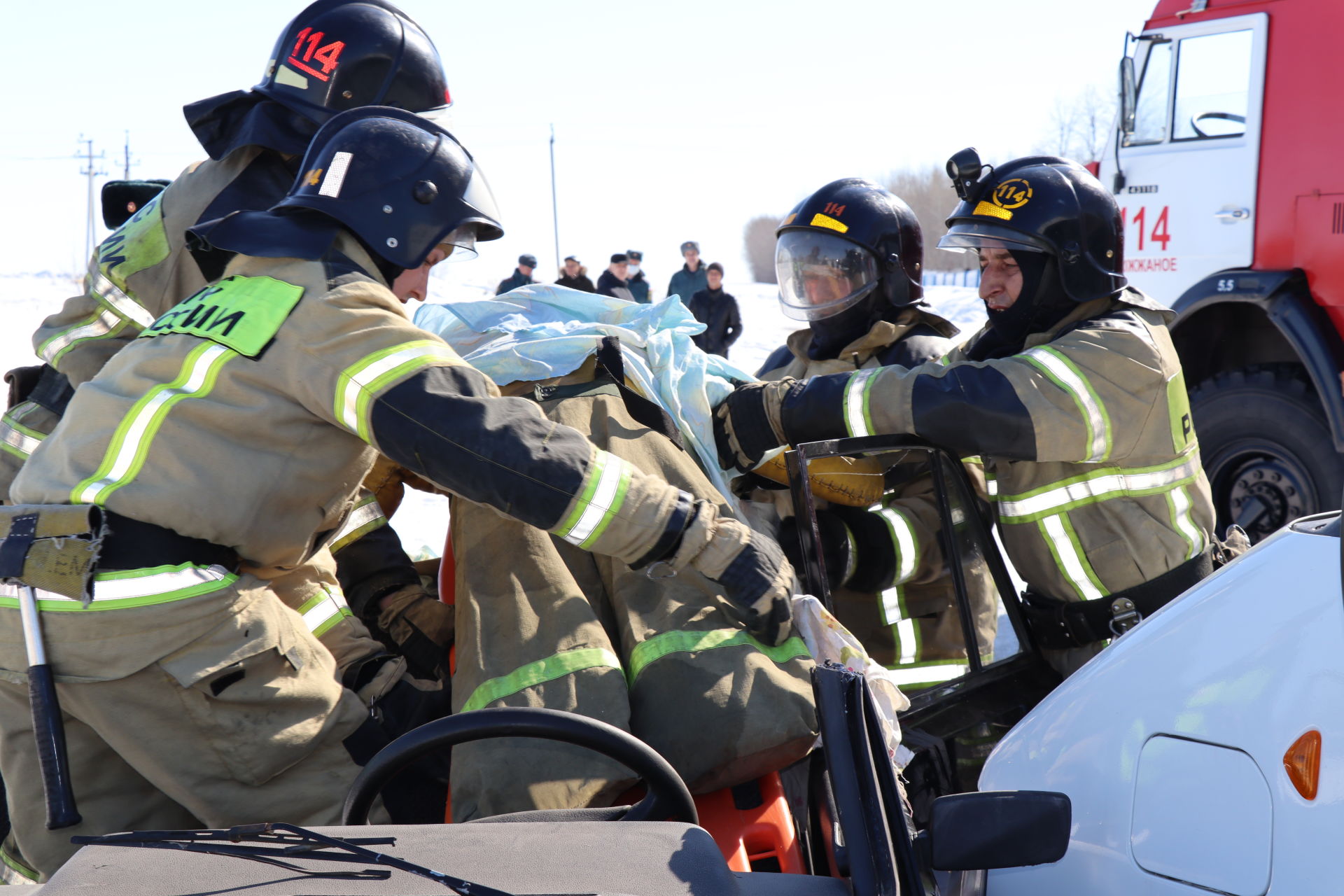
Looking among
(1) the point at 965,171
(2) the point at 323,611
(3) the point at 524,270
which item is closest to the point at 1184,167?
(1) the point at 965,171

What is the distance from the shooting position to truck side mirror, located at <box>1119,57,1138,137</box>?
6156 mm

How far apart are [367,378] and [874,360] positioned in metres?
1.98

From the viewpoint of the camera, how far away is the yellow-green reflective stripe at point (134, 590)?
2105 mm

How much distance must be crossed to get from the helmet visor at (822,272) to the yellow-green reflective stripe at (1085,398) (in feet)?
2.76

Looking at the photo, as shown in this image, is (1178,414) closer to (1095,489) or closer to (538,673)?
(1095,489)

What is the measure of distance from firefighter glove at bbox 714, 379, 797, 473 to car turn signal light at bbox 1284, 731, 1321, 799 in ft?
5.77

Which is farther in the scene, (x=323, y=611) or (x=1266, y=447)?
(x=1266, y=447)

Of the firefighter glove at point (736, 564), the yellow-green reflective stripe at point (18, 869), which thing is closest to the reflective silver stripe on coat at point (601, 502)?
the firefighter glove at point (736, 564)

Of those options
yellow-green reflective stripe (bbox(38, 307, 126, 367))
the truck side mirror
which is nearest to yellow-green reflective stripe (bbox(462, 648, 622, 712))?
yellow-green reflective stripe (bbox(38, 307, 126, 367))

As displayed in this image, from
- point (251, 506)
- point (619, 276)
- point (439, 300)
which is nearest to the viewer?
point (251, 506)

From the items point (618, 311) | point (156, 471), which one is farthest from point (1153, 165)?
point (156, 471)

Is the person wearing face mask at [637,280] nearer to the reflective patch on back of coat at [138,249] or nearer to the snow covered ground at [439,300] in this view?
the snow covered ground at [439,300]

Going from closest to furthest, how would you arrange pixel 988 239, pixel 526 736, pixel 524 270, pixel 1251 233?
pixel 526 736, pixel 988 239, pixel 1251 233, pixel 524 270

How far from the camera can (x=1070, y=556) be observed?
3045mm
